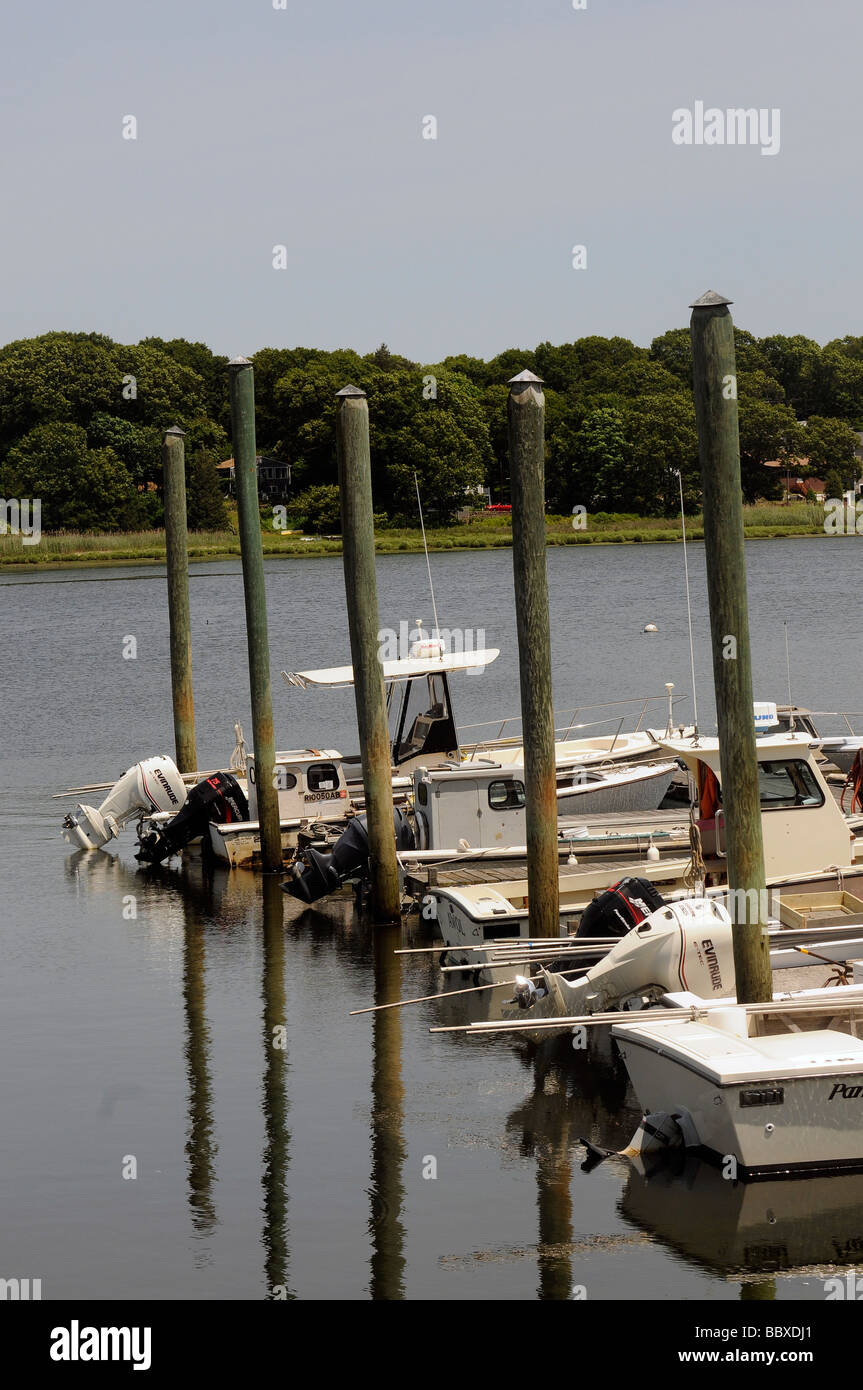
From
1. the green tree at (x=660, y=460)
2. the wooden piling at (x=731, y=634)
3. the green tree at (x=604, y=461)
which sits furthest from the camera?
the green tree at (x=604, y=461)

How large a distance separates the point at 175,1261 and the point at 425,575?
7255cm

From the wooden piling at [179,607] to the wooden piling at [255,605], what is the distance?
3.88 metres

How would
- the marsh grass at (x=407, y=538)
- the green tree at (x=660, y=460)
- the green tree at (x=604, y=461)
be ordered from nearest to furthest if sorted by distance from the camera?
the marsh grass at (x=407, y=538), the green tree at (x=660, y=460), the green tree at (x=604, y=461)

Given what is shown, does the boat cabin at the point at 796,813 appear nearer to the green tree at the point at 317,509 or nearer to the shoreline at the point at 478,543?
the shoreline at the point at 478,543

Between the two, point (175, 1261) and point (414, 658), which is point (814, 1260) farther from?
point (414, 658)

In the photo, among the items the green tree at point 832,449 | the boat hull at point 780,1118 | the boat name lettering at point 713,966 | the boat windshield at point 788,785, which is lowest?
the boat hull at point 780,1118

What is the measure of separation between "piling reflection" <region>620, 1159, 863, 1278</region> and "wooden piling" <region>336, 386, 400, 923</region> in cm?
796

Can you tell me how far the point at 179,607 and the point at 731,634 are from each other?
51.1ft

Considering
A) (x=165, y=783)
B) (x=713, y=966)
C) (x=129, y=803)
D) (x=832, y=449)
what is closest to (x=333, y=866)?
(x=165, y=783)

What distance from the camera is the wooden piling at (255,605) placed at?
934 inches

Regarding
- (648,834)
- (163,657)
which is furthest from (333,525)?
(648,834)

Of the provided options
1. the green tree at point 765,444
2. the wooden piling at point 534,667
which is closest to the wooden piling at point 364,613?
the wooden piling at point 534,667

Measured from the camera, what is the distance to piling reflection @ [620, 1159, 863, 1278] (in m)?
11.7

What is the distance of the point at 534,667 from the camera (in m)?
17.8
